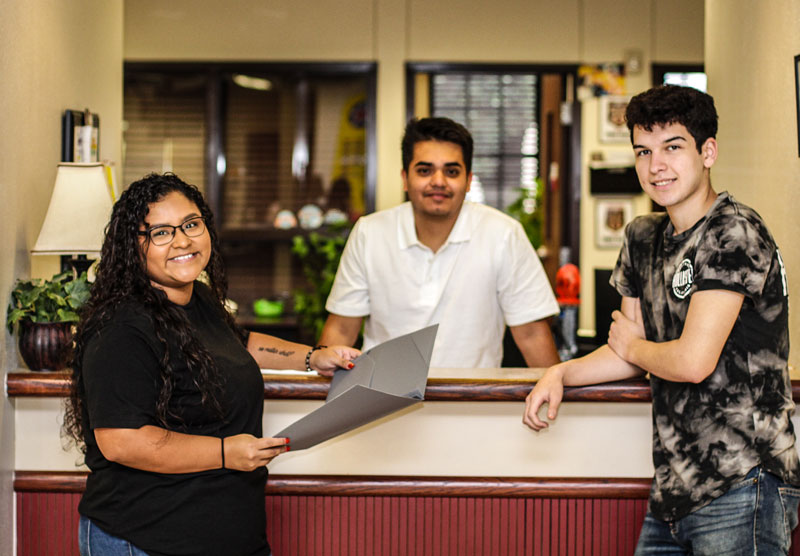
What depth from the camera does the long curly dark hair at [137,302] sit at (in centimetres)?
153

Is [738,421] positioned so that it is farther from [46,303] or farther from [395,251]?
[46,303]

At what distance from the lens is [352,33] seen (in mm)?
5754

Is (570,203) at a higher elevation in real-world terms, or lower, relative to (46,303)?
higher

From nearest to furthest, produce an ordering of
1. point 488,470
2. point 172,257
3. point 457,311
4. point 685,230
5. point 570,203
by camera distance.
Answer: point 172,257, point 685,230, point 488,470, point 457,311, point 570,203

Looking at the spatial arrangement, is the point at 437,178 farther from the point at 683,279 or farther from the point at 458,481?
the point at 683,279

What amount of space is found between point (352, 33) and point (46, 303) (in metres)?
4.01

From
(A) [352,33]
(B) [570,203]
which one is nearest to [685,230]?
(B) [570,203]

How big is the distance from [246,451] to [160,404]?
0.17 m

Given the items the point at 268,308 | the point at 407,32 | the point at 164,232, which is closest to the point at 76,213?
the point at 164,232

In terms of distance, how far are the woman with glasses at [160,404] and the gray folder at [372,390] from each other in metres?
0.07

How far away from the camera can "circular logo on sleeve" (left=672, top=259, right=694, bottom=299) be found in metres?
1.66

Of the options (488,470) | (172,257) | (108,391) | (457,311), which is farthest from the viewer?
(457,311)

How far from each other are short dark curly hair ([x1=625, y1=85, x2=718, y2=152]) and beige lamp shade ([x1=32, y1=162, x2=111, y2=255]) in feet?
4.62

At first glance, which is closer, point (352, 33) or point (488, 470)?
point (488, 470)
